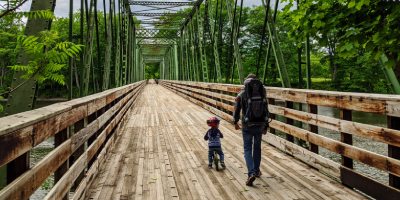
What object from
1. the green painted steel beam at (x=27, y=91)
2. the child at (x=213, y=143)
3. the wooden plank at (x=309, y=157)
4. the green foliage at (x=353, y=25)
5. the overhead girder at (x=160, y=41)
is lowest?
the wooden plank at (x=309, y=157)

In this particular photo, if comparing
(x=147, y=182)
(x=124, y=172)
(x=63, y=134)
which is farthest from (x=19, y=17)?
(x=124, y=172)

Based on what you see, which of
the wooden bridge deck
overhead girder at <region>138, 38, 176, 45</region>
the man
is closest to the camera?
the wooden bridge deck

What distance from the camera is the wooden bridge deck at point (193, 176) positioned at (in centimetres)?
438

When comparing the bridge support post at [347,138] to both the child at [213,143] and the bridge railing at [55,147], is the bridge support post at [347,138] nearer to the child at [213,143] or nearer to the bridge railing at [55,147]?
the child at [213,143]

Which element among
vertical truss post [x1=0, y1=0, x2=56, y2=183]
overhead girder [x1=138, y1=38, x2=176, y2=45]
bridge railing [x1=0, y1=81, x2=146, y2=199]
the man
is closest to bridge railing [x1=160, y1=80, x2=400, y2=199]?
the man

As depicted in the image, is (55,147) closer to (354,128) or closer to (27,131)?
(27,131)

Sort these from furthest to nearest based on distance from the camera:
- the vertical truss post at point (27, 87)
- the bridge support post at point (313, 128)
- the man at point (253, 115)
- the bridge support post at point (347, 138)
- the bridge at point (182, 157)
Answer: the bridge support post at point (313, 128) < the man at point (253, 115) < the bridge support post at point (347, 138) < the vertical truss post at point (27, 87) < the bridge at point (182, 157)

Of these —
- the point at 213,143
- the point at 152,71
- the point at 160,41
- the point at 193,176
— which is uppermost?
the point at 160,41

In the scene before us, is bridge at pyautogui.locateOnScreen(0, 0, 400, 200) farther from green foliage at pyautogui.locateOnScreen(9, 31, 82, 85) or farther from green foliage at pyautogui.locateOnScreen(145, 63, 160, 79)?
green foliage at pyautogui.locateOnScreen(145, 63, 160, 79)

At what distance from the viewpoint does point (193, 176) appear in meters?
5.21

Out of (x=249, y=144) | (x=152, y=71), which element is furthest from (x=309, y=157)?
(x=152, y=71)

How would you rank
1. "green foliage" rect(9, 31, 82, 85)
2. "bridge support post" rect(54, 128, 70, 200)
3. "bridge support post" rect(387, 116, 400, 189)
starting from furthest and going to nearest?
"bridge support post" rect(387, 116, 400, 189)
"bridge support post" rect(54, 128, 70, 200)
"green foliage" rect(9, 31, 82, 85)

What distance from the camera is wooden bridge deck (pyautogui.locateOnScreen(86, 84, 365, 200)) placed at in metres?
4.38

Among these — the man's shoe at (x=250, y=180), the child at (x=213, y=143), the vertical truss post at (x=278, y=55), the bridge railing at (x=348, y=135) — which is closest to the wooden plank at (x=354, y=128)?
the bridge railing at (x=348, y=135)
